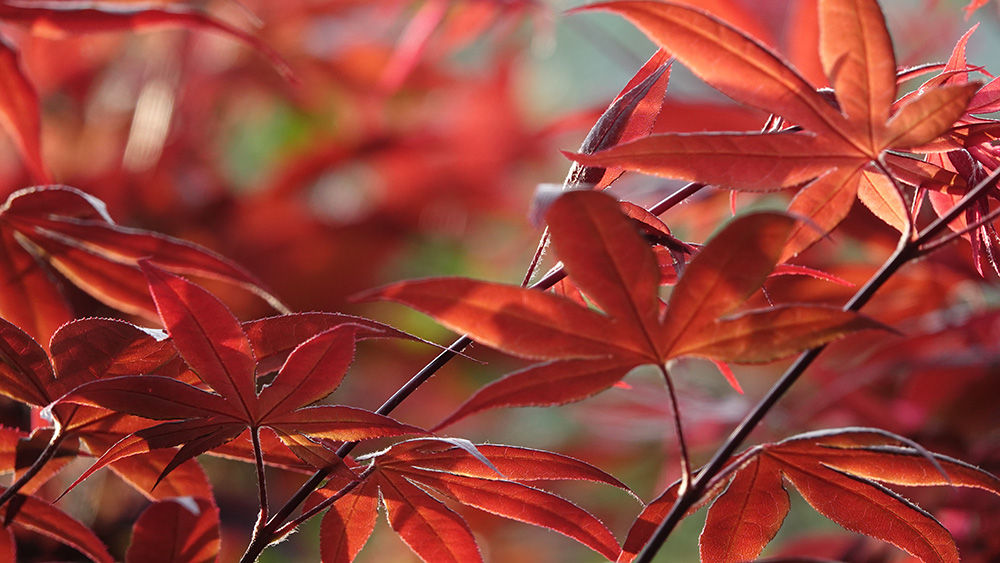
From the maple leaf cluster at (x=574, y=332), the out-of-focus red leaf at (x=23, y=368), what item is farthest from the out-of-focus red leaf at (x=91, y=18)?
the out-of-focus red leaf at (x=23, y=368)

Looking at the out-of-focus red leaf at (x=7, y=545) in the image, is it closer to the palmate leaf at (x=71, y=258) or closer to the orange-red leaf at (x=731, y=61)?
the palmate leaf at (x=71, y=258)

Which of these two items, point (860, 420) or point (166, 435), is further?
point (860, 420)

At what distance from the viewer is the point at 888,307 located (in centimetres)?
67

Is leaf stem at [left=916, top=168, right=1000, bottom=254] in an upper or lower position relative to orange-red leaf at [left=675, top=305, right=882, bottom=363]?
upper

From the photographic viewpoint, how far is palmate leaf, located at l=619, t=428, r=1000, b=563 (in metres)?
0.21

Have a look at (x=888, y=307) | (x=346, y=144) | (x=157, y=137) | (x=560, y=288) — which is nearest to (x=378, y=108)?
(x=346, y=144)

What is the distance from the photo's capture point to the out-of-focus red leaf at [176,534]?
0.26 m

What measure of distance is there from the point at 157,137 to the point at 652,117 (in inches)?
28.0

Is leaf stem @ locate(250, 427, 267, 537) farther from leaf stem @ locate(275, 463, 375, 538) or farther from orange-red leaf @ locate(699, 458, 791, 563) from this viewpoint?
orange-red leaf @ locate(699, 458, 791, 563)

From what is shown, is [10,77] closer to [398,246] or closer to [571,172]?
[571,172]

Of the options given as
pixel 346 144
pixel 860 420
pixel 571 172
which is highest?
pixel 571 172

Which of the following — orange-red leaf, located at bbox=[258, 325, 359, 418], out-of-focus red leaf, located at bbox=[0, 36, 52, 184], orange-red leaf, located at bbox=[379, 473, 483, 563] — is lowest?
orange-red leaf, located at bbox=[379, 473, 483, 563]

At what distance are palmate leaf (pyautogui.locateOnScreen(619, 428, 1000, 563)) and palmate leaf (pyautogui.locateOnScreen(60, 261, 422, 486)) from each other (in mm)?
94

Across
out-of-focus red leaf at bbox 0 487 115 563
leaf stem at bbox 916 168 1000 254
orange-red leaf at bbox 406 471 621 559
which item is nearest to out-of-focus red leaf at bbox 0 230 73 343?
out-of-focus red leaf at bbox 0 487 115 563
